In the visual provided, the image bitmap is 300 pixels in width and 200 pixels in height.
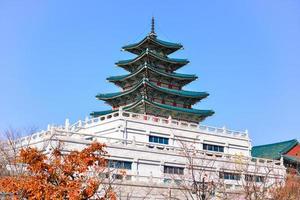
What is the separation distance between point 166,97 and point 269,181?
1352 centimetres

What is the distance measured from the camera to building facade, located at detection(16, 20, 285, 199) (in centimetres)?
3077

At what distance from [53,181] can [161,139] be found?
72.5 ft

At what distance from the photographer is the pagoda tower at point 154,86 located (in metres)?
45.0

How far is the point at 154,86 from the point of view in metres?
45.4

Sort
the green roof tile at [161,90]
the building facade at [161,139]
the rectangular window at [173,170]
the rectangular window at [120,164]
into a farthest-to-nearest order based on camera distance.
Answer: the green roof tile at [161,90], the rectangular window at [173,170], the rectangular window at [120,164], the building facade at [161,139]

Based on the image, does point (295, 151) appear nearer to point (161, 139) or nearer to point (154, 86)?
point (154, 86)

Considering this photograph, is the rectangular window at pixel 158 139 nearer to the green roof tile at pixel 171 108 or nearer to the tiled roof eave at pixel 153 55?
the green roof tile at pixel 171 108

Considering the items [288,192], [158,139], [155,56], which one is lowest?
[288,192]

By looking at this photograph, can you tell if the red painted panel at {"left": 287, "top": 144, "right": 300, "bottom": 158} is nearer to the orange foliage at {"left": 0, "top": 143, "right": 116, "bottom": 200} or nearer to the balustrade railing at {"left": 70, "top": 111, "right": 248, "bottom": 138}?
the balustrade railing at {"left": 70, "top": 111, "right": 248, "bottom": 138}

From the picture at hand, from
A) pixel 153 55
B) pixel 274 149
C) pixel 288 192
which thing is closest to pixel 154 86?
pixel 153 55

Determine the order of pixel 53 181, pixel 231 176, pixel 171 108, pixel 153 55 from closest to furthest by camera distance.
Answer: pixel 53 181, pixel 231 176, pixel 171 108, pixel 153 55

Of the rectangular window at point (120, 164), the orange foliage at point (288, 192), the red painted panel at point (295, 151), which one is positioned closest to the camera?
the orange foliage at point (288, 192)

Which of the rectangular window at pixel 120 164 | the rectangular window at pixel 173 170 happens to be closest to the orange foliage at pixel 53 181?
the rectangular window at pixel 120 164

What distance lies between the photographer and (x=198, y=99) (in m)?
48.6
